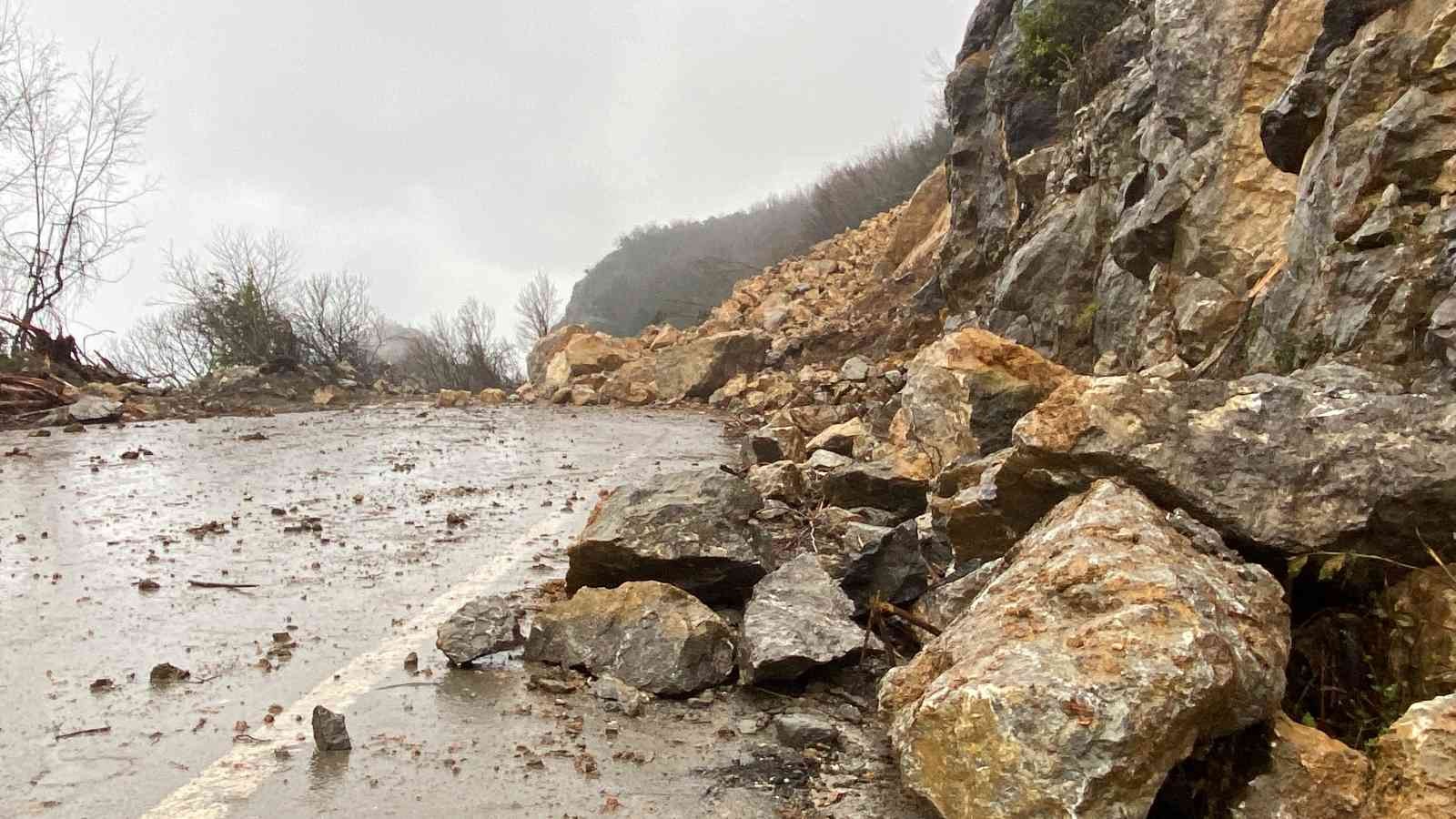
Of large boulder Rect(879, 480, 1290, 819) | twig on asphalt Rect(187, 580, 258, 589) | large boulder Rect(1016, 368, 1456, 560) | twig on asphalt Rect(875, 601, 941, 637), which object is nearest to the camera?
large boulder Rect(879, 480, 1290, 819)

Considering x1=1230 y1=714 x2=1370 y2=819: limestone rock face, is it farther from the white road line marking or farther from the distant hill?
the distant hill

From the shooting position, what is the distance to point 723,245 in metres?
70.4

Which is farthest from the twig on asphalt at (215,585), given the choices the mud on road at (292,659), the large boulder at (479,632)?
the large boulder at (479,632)

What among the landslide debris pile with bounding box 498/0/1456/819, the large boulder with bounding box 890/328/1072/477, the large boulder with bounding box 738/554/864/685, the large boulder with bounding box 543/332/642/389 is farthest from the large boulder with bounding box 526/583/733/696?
the large boulder with bounding box 543/332/642/389

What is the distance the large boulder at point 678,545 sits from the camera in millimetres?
5070

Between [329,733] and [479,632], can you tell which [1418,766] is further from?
[479,632]

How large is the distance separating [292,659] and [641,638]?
181cm

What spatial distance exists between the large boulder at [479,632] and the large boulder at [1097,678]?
2.30 metres

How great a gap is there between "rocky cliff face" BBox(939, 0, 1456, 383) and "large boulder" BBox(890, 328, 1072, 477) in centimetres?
122

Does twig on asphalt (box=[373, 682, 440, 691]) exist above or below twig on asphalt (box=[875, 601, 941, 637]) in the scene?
below

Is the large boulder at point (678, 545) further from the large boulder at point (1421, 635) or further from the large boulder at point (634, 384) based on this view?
the large boulder at point (634, 384)

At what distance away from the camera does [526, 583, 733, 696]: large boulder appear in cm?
438

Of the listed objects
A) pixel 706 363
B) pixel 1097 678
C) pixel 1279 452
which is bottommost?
pixel 1097 678

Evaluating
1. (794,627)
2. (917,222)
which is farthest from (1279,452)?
(917,222)
